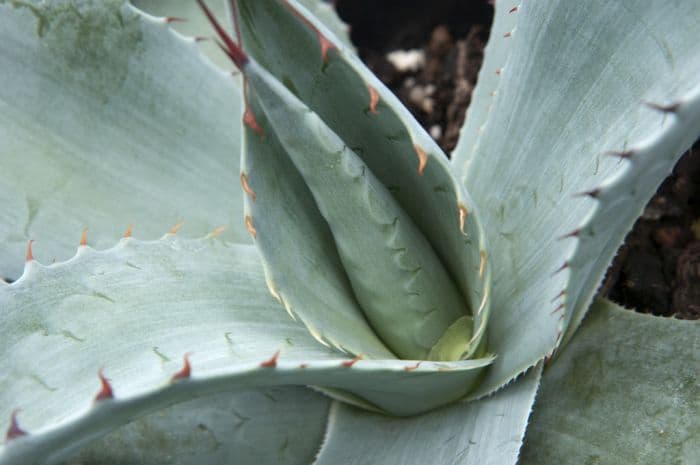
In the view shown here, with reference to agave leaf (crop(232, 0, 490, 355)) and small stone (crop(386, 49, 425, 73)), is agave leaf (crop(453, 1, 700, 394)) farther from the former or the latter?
small stone (crop(386, 49, 425, 73))

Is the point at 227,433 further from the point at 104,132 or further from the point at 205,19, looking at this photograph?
the point at 205,19

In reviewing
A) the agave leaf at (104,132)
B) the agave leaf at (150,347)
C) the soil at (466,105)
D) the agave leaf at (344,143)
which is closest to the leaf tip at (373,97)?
the agave leaf at (344,143)

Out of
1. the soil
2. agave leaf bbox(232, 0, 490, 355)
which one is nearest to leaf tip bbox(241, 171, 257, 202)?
agave leaf bbox(232, 0, 490, 355)

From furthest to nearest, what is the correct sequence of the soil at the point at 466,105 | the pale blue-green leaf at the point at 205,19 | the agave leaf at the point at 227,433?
the pale blue-green leaf at the point at 205,19, the soil at the point at 466,105, the agave leaf at the point at 227,433

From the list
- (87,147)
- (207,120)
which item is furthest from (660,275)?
(87,147)

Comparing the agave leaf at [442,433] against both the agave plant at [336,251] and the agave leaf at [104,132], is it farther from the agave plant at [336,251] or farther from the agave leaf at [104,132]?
the agave leaf at [104,132]

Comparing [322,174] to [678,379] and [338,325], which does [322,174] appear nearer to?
[338,325]
